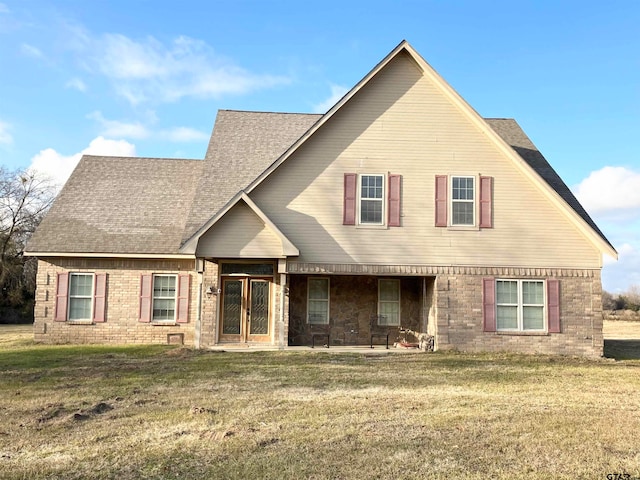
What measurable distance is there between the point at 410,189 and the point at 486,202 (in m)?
2.17

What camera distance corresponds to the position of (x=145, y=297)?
16672mm

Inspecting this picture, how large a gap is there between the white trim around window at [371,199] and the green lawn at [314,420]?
14.3ft

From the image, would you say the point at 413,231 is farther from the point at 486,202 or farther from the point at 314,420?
the point at 314,420

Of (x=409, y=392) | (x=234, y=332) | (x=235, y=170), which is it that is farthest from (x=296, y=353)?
(x=235, y=170)

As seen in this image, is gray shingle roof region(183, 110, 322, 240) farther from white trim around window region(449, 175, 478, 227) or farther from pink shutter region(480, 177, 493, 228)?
pink shutter region(480, 177, 493, 228)

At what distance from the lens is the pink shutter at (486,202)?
594 inches

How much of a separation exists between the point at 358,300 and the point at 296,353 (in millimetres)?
3376

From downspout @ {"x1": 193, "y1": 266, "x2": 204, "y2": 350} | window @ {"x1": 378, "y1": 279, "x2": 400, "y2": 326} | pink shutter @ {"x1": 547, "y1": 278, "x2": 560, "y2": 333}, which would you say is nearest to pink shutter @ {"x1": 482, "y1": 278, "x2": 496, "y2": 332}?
pink shutter @ {"x1": 547, "y1": 278, "x2": 560, "y2": 333}

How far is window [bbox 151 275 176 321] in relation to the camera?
16797mm

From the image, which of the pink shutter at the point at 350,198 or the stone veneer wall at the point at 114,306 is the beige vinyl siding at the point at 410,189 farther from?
the stone veneer wall at the point at 114,306

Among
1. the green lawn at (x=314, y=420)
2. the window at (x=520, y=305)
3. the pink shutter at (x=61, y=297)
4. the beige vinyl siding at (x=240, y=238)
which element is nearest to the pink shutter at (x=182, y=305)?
the beige vinyl siding at (x=240, y=238)

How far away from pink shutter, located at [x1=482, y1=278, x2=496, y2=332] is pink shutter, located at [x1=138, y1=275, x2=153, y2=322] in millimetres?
9974

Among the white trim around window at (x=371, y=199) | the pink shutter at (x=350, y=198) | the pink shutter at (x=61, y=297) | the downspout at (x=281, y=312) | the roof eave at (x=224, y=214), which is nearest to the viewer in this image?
the roof eave at (x=224, y=214)

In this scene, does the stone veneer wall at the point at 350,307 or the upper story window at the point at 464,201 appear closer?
the upper story window at the point at 464,201
